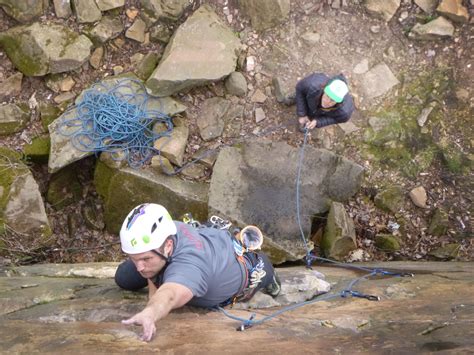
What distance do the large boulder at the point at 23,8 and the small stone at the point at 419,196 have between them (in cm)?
519

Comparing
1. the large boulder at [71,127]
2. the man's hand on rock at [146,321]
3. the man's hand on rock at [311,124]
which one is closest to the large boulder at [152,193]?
the large boulder at [71,127]

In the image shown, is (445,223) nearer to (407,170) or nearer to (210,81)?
(407,170)

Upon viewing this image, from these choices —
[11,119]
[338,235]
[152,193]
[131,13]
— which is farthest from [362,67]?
[11,119]

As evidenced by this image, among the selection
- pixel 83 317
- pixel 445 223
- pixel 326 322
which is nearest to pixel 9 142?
pixel 83 317

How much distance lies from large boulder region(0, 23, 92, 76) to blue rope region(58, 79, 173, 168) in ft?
1.49

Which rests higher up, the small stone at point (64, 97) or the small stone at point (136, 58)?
the small stone at point (136, 58)

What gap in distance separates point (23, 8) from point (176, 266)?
5016 mm

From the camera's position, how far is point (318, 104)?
21.7 feet

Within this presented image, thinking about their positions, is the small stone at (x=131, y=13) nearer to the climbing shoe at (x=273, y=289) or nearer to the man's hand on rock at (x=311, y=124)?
the man's hand on rock at (x=311, y=124)

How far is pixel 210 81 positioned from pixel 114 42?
4.67 ft

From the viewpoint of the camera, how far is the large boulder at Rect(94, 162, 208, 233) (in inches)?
263

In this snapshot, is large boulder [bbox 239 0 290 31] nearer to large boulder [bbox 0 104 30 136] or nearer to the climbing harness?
the climbing harness

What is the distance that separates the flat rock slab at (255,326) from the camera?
356cm

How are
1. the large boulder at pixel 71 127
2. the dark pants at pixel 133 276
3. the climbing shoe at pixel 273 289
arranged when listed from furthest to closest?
1. the large boulder at pixel 71 127
2. the climbing shoe at pixel 273 289
3. the dark pants at pixel 133 276
